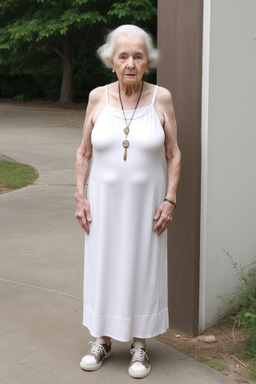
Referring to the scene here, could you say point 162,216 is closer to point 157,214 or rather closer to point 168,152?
point 157,214

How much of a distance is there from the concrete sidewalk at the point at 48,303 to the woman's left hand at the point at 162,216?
0.84 m

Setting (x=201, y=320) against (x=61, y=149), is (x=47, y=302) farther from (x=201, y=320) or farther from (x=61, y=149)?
(x=61, y=149)

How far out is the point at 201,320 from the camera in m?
4.35

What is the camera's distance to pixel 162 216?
3520 millimetres

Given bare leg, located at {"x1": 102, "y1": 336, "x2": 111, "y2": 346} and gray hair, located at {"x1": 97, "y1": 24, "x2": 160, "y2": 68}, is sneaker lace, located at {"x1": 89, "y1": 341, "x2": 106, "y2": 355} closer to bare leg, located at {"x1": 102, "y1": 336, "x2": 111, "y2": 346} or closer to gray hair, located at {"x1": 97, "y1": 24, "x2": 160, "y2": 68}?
bare leg, located at {"x1": 102, "y1": 336, "x2": 111, "y2": 346}

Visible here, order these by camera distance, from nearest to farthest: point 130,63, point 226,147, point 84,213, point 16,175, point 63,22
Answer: point 130,63, point 84,213, point 226,147, point 16,175, point 63,22

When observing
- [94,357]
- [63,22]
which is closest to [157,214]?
[94,357]

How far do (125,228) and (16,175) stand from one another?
23.3ft

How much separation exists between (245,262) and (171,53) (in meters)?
1.53

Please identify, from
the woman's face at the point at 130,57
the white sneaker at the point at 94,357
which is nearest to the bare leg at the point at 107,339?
the white sneaker at the point at 94,357

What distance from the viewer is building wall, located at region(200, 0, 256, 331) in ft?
13.3

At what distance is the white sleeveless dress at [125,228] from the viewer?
345 centimetres

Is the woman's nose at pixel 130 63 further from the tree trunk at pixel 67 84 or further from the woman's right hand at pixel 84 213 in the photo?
the tree trunk at pixel 67 84

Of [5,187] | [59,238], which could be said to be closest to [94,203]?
[59,238]
